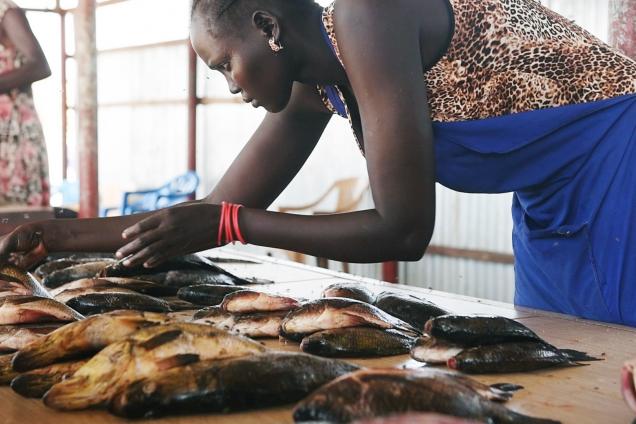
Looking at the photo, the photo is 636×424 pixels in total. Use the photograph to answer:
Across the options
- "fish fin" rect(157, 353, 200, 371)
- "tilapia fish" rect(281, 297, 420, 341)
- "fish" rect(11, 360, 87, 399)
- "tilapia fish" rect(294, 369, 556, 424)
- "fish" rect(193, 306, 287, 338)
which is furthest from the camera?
"fish" rect(193, 306, 287, 338)

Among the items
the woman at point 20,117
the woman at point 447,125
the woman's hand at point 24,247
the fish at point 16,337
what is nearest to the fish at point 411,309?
the woman at point 447,125

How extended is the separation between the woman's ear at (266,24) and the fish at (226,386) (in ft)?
3.60

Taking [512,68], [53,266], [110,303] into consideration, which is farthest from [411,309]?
[53,266]

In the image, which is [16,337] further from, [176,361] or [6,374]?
[176,361]

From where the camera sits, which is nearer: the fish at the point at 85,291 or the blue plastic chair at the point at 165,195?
the fish at the point at 85,291

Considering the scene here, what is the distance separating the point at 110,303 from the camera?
2430 millimetres

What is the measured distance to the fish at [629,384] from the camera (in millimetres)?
1413

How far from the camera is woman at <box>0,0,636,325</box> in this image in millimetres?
2125

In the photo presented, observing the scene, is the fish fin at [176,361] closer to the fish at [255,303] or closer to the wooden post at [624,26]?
the fish at [255,303]

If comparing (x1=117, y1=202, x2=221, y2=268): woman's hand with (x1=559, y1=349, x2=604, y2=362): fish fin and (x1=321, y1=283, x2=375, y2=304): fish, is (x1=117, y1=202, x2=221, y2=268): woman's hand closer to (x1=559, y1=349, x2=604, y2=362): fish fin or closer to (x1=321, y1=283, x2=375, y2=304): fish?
(x1=321, y1=283, x2=375, y2=304): fish

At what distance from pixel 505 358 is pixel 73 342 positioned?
38.3 inches

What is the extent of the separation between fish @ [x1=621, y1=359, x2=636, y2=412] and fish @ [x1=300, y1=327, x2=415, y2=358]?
0.66 metres

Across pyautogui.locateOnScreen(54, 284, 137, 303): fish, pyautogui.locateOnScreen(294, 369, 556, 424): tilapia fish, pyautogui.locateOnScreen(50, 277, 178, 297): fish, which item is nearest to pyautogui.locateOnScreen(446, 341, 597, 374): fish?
pyautogui.locateOnScreen(294, 369, 556, 424): tilapia fish

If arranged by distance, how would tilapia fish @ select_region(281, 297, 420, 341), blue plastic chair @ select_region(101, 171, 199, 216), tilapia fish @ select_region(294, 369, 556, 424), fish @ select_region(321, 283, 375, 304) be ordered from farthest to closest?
1. blue plastic chair @ select_region(101, 171, 199, 216)
2. fish @ select_region(321, 283, 375, 304)
3. tilapia fish @ select_region(281, 297, 420, 341)
4. tilapia fish @ select_region(294, 369, 556, 424)
